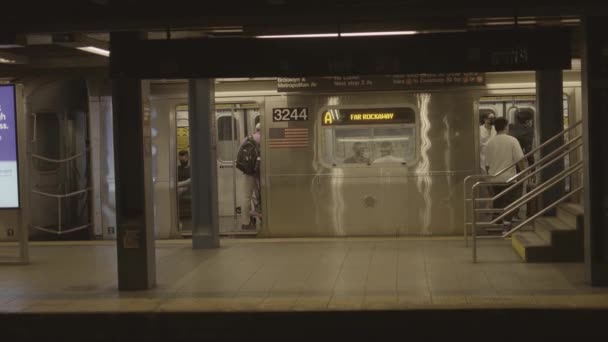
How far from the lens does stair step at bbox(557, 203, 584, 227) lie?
A: 10802 millimetres

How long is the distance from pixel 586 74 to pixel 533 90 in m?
4.55

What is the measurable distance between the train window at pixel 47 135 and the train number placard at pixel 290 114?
386 centimetres

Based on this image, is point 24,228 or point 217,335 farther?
point 24,228

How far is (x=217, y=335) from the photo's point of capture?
27.1 feet

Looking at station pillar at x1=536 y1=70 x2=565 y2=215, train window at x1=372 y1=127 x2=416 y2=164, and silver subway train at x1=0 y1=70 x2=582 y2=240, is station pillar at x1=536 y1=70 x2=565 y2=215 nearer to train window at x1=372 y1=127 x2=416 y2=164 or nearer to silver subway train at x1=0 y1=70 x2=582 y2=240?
silver subway train at x1=0 y1=70 x2=582 y2=240

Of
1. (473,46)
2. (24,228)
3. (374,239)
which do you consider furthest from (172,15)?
(374,239)

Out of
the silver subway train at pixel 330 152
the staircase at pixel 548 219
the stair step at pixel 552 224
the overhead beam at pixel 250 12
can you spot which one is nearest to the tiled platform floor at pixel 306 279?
the staircase at pixel 548 219

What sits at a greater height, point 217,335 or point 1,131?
point 1,131

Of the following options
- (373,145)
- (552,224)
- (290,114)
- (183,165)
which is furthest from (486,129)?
(183,165)

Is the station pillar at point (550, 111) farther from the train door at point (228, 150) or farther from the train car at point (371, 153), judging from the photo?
the train door at point (228, 150)

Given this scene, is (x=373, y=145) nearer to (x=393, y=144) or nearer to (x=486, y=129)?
(x=393, y=144)

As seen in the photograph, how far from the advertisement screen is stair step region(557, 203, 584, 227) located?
7.07 meters

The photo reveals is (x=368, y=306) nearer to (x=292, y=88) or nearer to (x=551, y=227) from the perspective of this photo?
(x=551, y=227)

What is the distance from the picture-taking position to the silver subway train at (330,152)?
1336 cm
